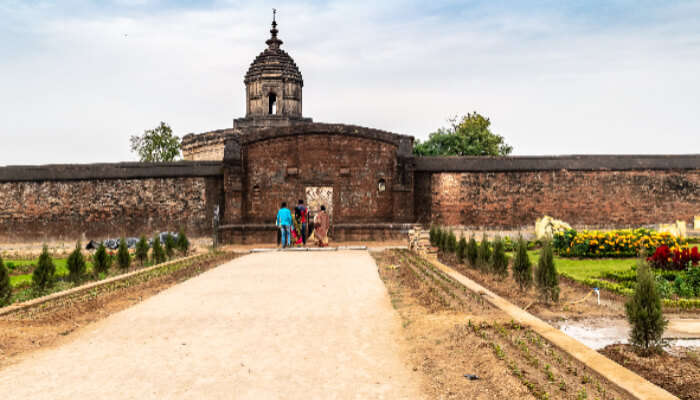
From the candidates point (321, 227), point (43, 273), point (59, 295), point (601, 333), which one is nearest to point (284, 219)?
point (321, 227)

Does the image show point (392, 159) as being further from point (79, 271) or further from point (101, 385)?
point (101, 385)

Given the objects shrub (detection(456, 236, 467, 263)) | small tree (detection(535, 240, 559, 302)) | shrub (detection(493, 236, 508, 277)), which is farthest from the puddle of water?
shrub (detection(456, 236, 467, 263))

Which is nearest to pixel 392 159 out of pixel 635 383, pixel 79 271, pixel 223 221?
pixel 223 221

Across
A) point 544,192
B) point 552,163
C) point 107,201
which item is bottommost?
point 107,201

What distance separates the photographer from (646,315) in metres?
5.59

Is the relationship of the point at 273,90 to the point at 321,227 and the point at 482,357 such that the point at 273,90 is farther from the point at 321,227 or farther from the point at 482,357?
the point at 482,357

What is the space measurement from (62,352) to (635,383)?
5.25 meters

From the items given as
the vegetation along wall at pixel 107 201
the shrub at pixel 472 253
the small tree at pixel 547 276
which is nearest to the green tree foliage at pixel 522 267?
the small tree at pixel 547 276

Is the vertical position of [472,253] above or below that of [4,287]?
above

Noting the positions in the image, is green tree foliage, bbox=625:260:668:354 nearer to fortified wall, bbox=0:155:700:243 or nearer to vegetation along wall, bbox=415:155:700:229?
fortified wall, bbox=0:155:700:243

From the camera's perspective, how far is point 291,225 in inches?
756

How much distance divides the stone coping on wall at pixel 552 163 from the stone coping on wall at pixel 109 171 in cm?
832

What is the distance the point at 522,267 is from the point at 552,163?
13.6 metres

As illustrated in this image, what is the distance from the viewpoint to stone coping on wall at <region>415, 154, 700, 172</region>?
22.1 metres
